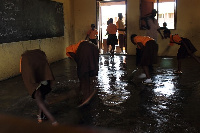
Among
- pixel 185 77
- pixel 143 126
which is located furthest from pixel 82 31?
pixel 143 126

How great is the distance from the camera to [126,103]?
467 centimetres

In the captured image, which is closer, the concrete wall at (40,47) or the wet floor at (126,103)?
the wet floor at (126,103)

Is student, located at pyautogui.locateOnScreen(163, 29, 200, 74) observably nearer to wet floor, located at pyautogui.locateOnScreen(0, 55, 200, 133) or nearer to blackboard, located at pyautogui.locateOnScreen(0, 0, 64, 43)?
wet floor, located at pyautogui.locateOnScreen(0, 55, 200, 133)

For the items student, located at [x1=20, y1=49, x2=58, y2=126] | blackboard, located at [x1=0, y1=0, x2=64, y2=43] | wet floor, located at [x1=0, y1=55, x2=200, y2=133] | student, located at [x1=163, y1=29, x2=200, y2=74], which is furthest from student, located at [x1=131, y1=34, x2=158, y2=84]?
blackboard, located at [x1=0, y1=0, x2=64, y2=43]

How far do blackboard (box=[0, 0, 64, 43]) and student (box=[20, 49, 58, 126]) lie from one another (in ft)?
11.5

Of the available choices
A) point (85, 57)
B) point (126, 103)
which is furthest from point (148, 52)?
point (85, 57)

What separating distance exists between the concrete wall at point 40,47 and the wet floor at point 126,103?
468 millimetres

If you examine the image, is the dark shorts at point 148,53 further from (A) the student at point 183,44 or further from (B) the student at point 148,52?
(A) the student at point 183,44

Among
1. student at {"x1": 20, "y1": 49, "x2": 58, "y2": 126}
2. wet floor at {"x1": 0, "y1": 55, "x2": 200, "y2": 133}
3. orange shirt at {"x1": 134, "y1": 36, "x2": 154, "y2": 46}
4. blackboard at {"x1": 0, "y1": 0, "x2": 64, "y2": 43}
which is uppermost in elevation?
blackboard at {"x1": 0, "y1": 0, "x2": 64, "y2": 43}

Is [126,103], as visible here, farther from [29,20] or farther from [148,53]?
[29,20]

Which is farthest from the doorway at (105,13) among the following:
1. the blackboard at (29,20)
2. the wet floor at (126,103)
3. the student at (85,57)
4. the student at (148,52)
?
the student at (85,57)

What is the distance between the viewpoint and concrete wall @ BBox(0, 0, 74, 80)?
712 cm

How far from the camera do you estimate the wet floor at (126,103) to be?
12.2ft

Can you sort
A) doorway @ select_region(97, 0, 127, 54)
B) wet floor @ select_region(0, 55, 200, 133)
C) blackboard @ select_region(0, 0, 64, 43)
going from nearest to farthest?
wet floor @ select_region(0, 55, 200, 133), blackboard @ select_region(0, 0, 64, 43), doorway @ select_region(97, 0, 127, 54)
